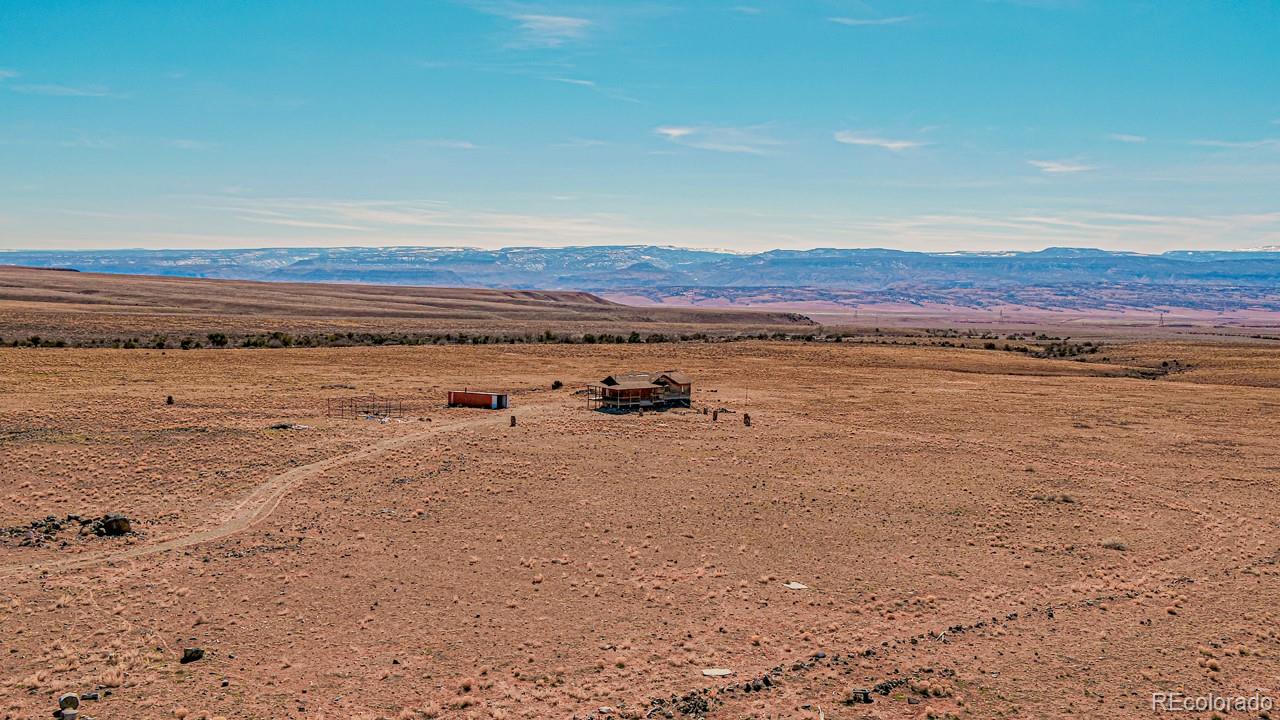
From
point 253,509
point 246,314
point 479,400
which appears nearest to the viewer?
point 253,509

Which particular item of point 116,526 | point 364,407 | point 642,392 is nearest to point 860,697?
point 116,526

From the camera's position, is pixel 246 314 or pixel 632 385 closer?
pixel 632 385

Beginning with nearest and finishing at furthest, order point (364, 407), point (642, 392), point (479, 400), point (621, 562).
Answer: point (621, 562) < point (364, 407) < point (479, 400) < point (642, 392)

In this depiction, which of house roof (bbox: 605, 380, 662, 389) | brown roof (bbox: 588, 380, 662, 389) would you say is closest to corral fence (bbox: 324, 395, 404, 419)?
brown roof (bbox: 588, 380, 662, 389)

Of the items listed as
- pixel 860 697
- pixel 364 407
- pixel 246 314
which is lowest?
pixel 860 697

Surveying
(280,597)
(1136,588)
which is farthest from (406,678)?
(1136,588)

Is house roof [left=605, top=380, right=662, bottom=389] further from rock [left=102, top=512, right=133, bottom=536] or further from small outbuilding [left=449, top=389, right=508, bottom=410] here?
rock [left=102, top=512, right=133, bottom=536]

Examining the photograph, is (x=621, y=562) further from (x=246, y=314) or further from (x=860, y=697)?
(x=246, y=314)
